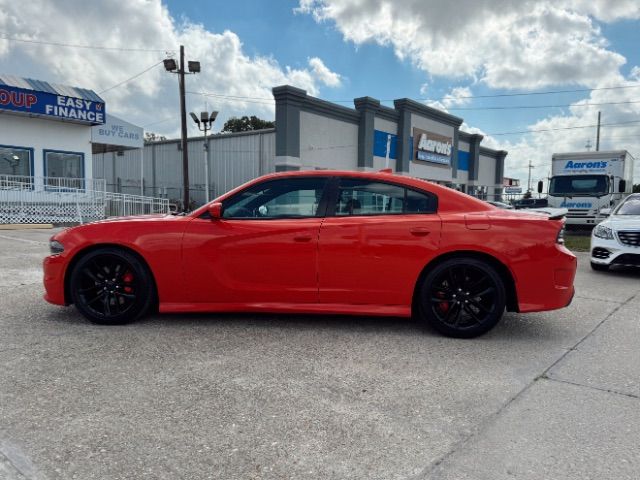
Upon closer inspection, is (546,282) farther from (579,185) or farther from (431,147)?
(431,147)

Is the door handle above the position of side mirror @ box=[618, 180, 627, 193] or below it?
below

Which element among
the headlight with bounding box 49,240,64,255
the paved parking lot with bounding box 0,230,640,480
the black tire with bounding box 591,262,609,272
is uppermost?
the headlight with bounding box 49,240,64,255

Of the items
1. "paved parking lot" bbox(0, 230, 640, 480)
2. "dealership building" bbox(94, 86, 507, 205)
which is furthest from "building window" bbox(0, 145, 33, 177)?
"paved parking lot" bbox(0, 230, 640, 480)

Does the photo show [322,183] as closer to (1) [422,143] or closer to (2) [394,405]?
(2) [394,405]

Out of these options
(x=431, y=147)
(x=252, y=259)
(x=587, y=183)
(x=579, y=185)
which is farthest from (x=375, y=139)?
(x=252, y=259)

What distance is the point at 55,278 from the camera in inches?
179

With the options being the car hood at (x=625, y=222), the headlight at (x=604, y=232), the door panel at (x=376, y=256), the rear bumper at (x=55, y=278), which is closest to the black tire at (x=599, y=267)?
the headlight at (x=604, y=232)

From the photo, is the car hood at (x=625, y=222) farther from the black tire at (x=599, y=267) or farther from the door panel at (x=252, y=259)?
the door panel at (x=252, y=259)

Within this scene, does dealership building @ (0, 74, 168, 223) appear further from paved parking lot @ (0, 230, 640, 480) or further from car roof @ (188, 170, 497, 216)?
car roof @ (188, 170, 497, 216)

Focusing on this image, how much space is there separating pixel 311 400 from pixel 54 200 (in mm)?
18315

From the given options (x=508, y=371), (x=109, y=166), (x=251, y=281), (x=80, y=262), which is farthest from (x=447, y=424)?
(x=109, y=166)

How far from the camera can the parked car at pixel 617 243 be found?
7.91 m

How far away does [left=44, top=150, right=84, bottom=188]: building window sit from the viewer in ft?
62.3

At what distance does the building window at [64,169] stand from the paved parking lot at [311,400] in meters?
Result: 16.2
